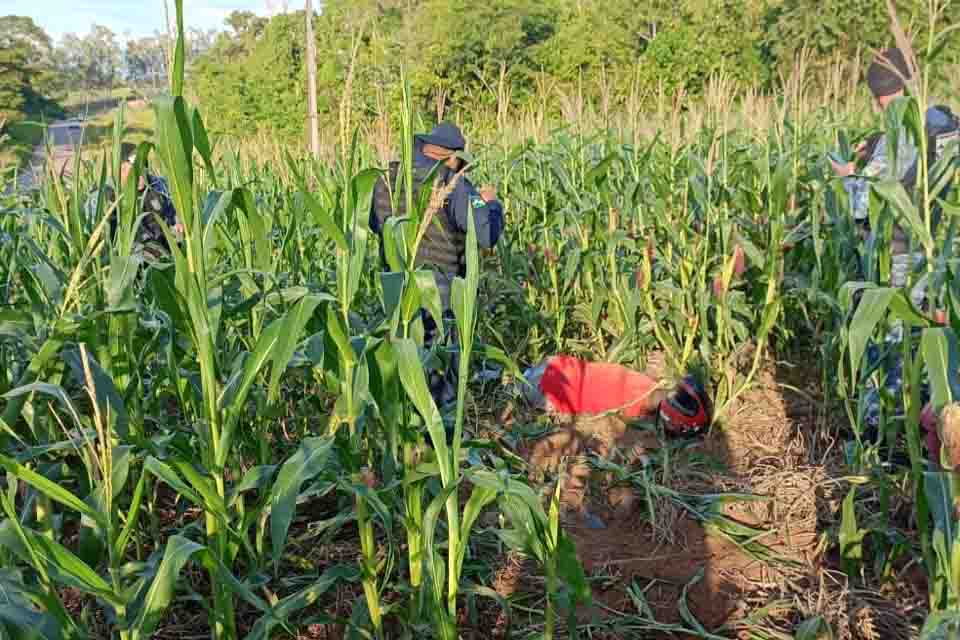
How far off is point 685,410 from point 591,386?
50 centimetres

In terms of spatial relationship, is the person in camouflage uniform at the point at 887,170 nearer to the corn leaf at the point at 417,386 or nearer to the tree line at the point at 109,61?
the corn leaf at the point at 417,386

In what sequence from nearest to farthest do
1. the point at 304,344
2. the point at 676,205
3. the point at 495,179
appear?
1. the point at 304,344
2. the point at 676,205
3. the point at 495,179

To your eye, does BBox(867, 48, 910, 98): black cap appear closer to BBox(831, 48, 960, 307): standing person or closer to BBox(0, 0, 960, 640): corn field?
BBox(831, 48, 960, 307): standing person

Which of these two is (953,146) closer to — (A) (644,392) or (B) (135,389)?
(A) (644,392)

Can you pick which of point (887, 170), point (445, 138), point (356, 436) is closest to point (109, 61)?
point (445, 138)

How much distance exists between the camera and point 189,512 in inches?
113

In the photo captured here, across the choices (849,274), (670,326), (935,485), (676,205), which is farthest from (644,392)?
(935,485)

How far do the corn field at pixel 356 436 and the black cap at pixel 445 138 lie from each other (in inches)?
24.7

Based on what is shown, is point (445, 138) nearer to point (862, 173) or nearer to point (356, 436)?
point (862, 173)

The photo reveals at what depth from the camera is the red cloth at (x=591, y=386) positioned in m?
3.97

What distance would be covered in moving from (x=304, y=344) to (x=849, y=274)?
2701 mm

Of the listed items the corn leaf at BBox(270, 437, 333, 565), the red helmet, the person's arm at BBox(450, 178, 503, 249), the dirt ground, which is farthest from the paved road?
the red helmet

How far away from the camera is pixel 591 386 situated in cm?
398

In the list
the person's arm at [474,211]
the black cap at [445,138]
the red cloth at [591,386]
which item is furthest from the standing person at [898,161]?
the black cap at [445,138]
